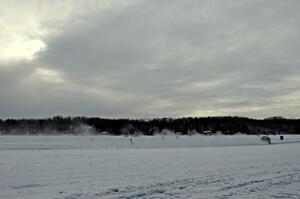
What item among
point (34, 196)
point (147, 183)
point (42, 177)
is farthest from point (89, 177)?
point (34, 196)

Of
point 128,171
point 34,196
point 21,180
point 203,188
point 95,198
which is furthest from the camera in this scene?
point 128,171

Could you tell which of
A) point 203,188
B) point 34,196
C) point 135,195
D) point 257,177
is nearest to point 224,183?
point 203,188

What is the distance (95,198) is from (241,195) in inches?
182

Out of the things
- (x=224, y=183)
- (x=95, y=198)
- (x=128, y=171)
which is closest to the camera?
(x=95, y=198)

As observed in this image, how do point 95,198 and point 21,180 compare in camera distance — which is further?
point 21,180

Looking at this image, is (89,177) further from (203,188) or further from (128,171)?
(203,188)

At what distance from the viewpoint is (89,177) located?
19297 mm

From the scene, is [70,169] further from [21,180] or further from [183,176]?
[183,176]

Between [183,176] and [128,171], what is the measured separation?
407cm

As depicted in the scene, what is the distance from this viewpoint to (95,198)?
13.0 metres

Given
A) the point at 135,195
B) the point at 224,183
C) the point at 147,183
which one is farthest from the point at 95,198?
the point at 224,183

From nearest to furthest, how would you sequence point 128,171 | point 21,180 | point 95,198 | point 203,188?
point 95,198, point 203,188, point 21,180, point 128,171

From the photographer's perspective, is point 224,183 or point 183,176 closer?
point 224,183

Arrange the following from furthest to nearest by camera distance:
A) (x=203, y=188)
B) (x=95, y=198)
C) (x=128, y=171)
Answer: (x=128, y=171) → (x=203, y=188) → (x=95, y=198)
